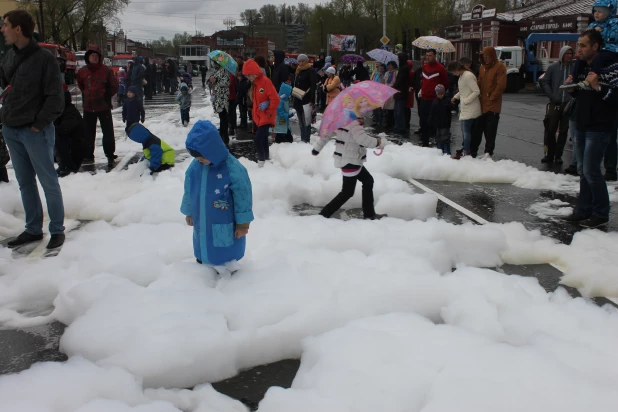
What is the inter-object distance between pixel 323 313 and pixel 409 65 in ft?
41.0

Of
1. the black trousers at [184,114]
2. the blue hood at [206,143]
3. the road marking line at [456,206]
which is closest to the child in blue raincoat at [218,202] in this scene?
the blue hood at [206,143]

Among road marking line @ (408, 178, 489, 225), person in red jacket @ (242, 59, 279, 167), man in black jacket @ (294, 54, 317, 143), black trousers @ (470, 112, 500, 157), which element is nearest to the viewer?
road marking line @ (408, 178, 489, 225)

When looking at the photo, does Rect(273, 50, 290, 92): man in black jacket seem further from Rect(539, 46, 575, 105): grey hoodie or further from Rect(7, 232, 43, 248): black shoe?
Rect(7, 232, 43, 248): black shoe

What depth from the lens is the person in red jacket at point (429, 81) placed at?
11938 mm

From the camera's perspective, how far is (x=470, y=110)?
32.5ft

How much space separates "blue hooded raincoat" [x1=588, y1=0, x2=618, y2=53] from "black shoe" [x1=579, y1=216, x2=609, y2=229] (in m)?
1.80

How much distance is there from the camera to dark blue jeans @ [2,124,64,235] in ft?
18.1

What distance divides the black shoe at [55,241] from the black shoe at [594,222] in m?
5.55

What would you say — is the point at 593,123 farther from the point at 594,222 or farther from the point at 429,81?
the point at 429,81

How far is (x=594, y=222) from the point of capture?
20.7 ft

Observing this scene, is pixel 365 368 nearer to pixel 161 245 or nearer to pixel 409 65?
pixel 161 245

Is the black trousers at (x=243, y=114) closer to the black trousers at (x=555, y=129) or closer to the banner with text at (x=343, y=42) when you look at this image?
the black trousers at (x=555, y=129)

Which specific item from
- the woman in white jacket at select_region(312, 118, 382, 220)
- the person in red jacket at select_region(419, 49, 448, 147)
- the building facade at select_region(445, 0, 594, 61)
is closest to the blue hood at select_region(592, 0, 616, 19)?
the woman in white jacket at select_region(312, 118, 382, 220)

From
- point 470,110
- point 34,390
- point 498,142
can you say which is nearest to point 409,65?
point 498,142
